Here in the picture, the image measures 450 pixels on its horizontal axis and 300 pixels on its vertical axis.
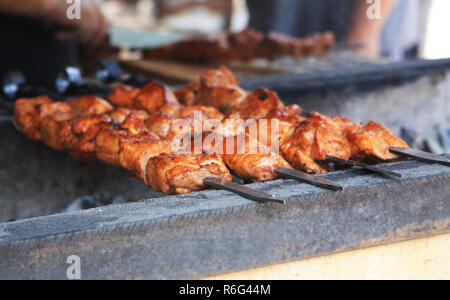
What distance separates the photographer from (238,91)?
289 cm

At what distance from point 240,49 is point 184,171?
5.00 metres

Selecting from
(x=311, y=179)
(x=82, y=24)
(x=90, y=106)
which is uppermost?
(x=82, y=24)

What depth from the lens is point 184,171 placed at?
1.91 metres

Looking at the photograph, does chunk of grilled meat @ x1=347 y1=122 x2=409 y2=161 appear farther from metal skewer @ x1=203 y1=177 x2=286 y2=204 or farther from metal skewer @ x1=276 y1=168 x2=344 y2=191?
metal skewer @ x1=203 y1=177 x2=286 y2=204

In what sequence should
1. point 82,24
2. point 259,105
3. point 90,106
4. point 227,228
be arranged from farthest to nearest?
point 82,24 < point 90,106 < point 259,105 < point 227,228

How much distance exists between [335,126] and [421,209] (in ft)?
1.98

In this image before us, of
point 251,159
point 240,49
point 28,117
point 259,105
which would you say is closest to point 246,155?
point 251,159

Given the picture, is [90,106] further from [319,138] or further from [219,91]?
[319,138]

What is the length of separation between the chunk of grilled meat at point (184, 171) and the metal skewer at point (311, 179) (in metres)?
0.21

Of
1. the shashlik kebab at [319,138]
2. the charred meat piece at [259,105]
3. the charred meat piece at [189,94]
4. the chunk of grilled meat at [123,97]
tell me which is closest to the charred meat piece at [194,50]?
the charred meat piece at [189,94]

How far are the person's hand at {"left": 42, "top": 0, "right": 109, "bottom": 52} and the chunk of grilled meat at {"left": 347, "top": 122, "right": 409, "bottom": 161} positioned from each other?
8.88 feet

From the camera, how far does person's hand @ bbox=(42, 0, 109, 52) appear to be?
399 centimetres

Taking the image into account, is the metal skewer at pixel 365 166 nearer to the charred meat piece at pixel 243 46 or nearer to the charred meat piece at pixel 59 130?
the charred meat piece at pixel 59 130
